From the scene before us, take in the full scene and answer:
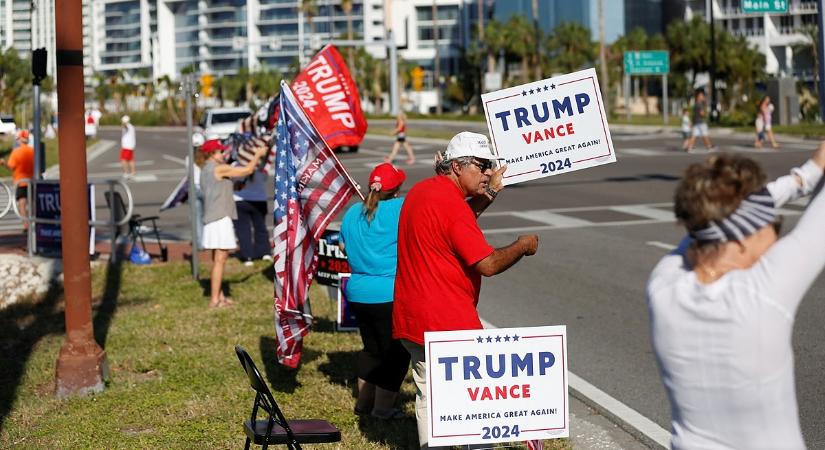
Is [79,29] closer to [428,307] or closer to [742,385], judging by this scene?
[428,307]

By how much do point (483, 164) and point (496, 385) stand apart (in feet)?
3.48

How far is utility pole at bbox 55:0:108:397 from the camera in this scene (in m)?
8.93

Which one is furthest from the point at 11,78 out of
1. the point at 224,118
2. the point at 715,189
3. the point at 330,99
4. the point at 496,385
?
the point at 715,189

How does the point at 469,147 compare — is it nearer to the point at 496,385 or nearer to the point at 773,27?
the point at 496,385

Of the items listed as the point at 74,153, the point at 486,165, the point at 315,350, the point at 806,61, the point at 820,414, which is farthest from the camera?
the point at 806,61

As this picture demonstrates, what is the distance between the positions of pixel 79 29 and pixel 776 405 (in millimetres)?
6837

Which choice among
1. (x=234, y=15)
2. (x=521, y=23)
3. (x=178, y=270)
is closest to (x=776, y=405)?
(x=178, y=270)

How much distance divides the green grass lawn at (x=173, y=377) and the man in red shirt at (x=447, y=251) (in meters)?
1.58

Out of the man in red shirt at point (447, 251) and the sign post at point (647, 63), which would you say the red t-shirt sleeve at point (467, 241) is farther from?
the sign post at point (647, 63)

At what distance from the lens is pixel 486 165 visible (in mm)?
5941

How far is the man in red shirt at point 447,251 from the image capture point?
18.4 ft

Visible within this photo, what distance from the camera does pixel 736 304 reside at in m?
3.38

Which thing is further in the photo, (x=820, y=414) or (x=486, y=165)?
(x=820, y=414)

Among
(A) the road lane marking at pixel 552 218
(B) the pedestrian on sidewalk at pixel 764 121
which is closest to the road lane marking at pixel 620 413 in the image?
(A) the road lane marking at pixel 552 218
